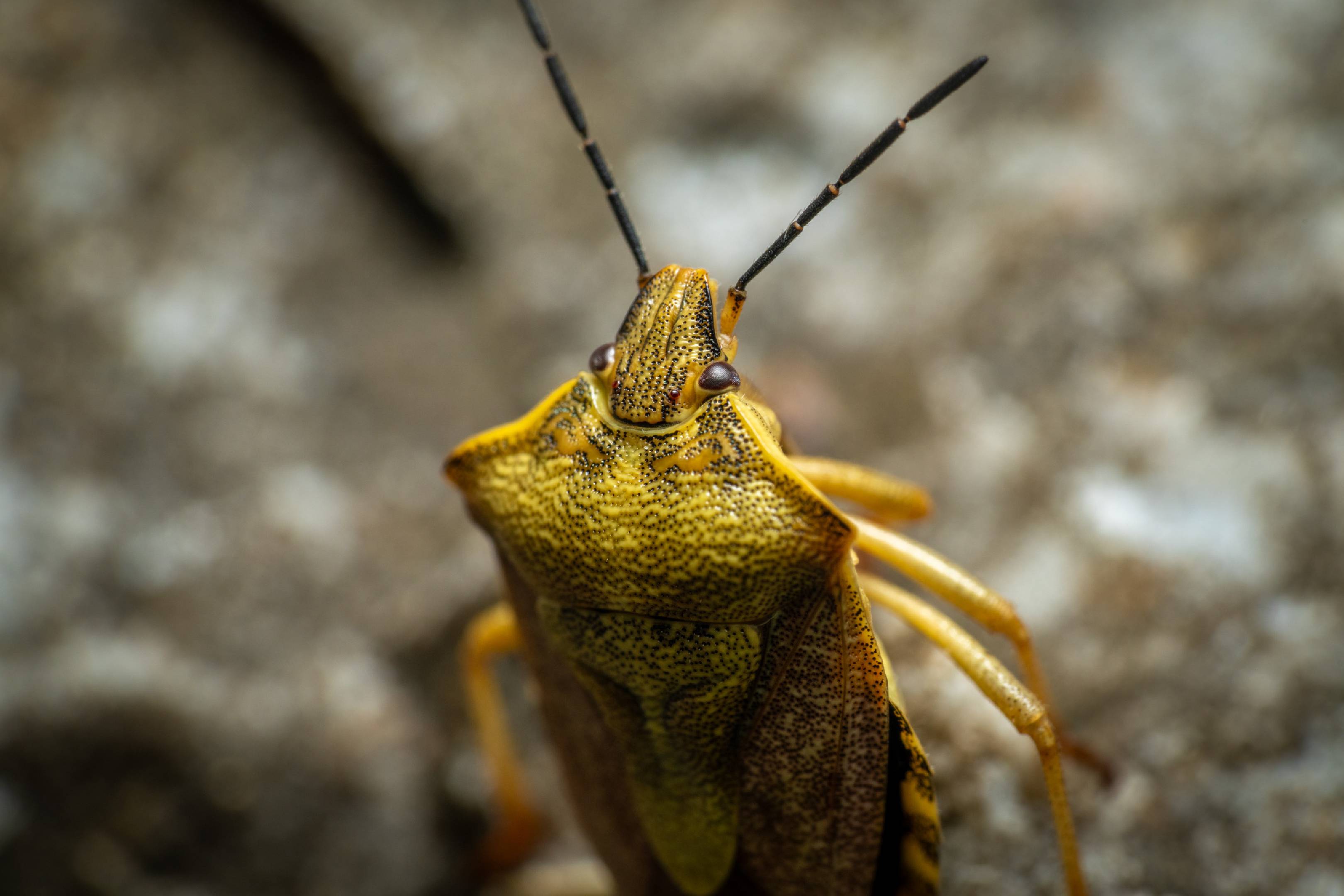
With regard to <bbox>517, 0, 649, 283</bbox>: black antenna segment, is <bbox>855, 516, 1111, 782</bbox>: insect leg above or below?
below

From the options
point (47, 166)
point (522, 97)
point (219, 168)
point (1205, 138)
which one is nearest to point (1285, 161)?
point (1205, 138)

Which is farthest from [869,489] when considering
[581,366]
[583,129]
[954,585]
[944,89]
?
[581,366]

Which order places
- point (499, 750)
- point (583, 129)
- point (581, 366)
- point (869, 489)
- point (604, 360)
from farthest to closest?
point (581, 366) < point (499, 750) < point (869, 489) < point (583, 129) < point (604, 360)

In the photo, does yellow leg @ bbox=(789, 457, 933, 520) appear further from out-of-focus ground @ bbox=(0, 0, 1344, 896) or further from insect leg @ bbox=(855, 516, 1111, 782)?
out-of-focus ground @ bbox=(0, 0, 1344, 896)

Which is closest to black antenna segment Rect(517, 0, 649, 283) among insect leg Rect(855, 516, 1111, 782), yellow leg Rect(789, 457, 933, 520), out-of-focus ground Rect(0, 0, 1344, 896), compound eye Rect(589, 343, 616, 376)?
compound eye Rect(589, 343, 616, 376)

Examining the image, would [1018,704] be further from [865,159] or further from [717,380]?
[865,159]

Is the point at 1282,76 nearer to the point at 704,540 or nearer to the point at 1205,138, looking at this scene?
the point at 1205,138
